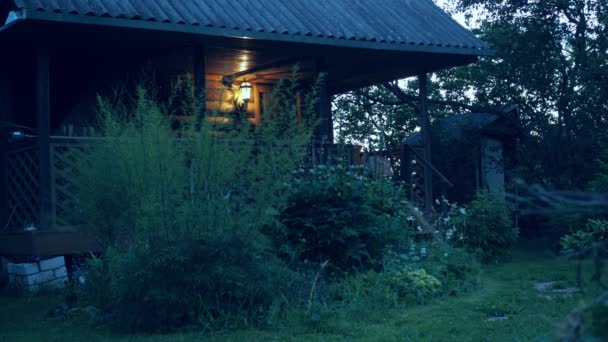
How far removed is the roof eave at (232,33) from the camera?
813 centimetres

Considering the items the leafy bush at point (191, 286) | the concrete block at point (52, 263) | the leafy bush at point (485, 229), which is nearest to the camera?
the leafy bush at point (191, 286)

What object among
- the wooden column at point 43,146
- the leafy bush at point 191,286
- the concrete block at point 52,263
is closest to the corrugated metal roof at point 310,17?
the wooden column at point 43,146

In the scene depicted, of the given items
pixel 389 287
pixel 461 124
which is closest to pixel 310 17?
pixel 389 287

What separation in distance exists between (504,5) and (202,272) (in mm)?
13094

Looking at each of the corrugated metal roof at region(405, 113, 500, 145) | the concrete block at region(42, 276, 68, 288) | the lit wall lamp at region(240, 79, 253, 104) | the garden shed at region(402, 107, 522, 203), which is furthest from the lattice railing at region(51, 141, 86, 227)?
the corrugated metal roof at region(405, 113, 500, 145)

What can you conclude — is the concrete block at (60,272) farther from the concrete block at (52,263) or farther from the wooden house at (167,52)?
the wooden house at (167,52)

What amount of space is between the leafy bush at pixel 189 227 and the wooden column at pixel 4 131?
470 cm

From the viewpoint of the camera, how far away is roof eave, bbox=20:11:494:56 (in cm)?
813

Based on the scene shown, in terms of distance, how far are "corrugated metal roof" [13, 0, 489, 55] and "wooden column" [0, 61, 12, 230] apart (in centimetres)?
254

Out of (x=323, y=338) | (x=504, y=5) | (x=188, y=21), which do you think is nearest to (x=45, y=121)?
(x=188, y=21)

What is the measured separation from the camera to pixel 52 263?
8531 mm

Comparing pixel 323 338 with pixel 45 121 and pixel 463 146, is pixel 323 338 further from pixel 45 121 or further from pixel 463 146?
pixel 463 146

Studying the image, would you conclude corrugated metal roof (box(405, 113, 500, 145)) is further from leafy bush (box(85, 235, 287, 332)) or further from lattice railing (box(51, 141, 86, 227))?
leafy bush (box(85, 235, 287, 332))

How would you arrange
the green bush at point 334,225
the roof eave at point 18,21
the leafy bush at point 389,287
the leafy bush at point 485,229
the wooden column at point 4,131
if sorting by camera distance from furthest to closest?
the leafy bush at point 485,229, the wooden column at point 4,131, the roof eave at point 18,21, the green bush at point 334,225, the leafy bush at point 389,287
